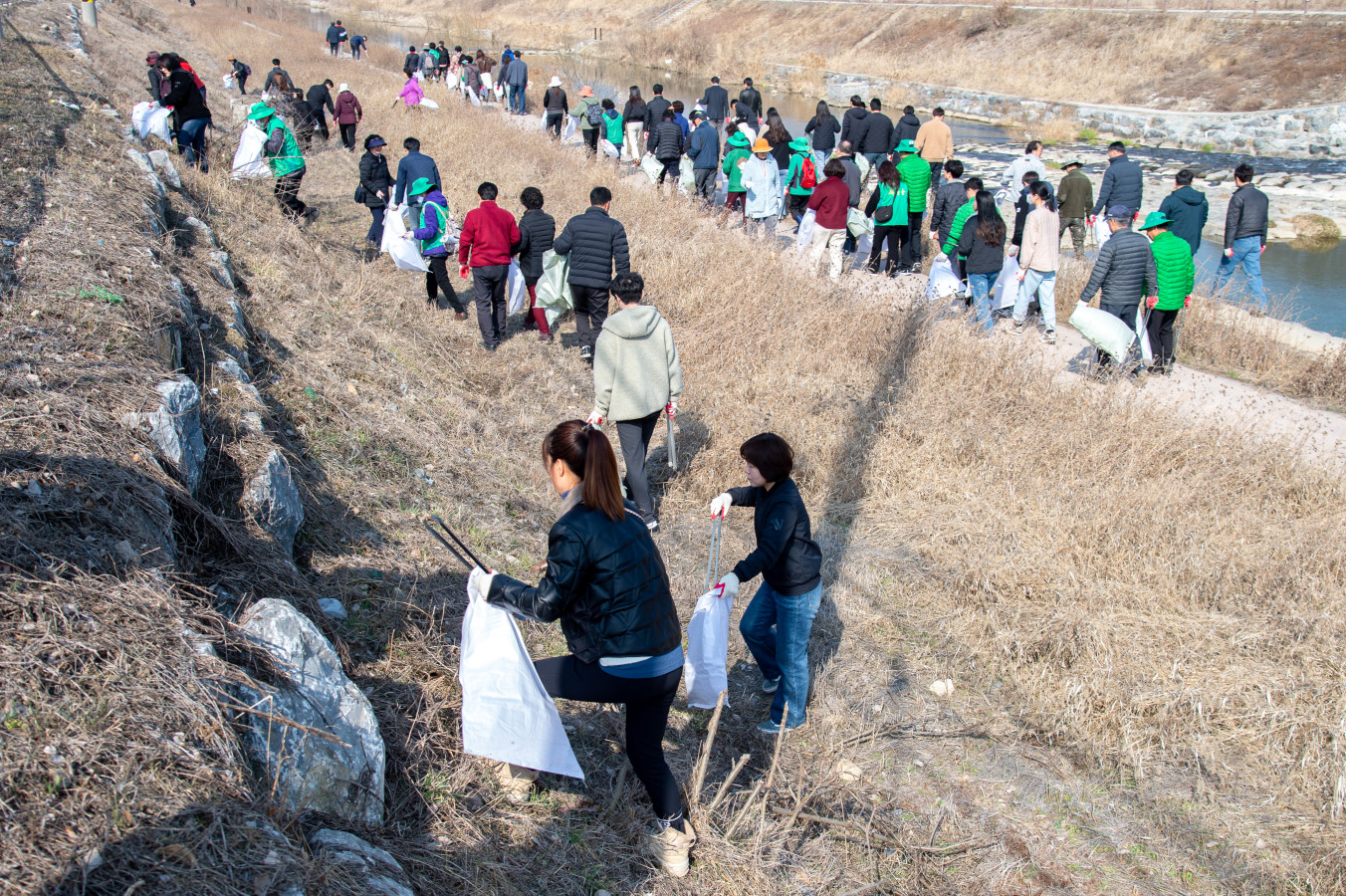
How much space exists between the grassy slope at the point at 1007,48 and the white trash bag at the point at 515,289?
2646 centimetres

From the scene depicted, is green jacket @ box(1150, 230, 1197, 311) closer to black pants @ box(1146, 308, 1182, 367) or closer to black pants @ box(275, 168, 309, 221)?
black pants @ box(1146, 308, 1182, 367)

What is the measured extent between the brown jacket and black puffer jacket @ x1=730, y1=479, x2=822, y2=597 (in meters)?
11.0

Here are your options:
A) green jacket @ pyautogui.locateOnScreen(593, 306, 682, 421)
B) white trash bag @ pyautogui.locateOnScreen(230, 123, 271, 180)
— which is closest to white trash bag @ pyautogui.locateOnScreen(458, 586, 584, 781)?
green jacket @ pyautogui.locateOnScreen(593, 306, 682, 421)

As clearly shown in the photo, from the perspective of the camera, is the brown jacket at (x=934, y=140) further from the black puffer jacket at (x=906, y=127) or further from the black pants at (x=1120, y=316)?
the black pants at (x=1120, y=316)

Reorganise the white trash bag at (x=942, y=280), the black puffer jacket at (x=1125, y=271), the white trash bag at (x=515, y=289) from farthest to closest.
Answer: the white trash bag at (x=942, y=280) → the white trash bag at (x=515, y=289) → the black puffer jacket at (x=1125, y=271)

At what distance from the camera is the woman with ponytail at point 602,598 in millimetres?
2650

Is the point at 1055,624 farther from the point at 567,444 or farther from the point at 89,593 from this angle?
the point at 89,593

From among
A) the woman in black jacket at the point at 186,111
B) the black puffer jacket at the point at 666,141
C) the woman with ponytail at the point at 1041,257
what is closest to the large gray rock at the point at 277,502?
the woman with ponytail at the point at 1041,257

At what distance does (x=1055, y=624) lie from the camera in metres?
4.57

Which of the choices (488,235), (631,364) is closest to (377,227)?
(488,235)

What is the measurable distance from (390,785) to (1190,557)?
4.48 m

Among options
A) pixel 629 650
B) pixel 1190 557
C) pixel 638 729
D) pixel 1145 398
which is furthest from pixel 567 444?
pixel 1145 398

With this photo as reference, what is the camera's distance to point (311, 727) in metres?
2.62

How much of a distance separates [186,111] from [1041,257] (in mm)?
10337
